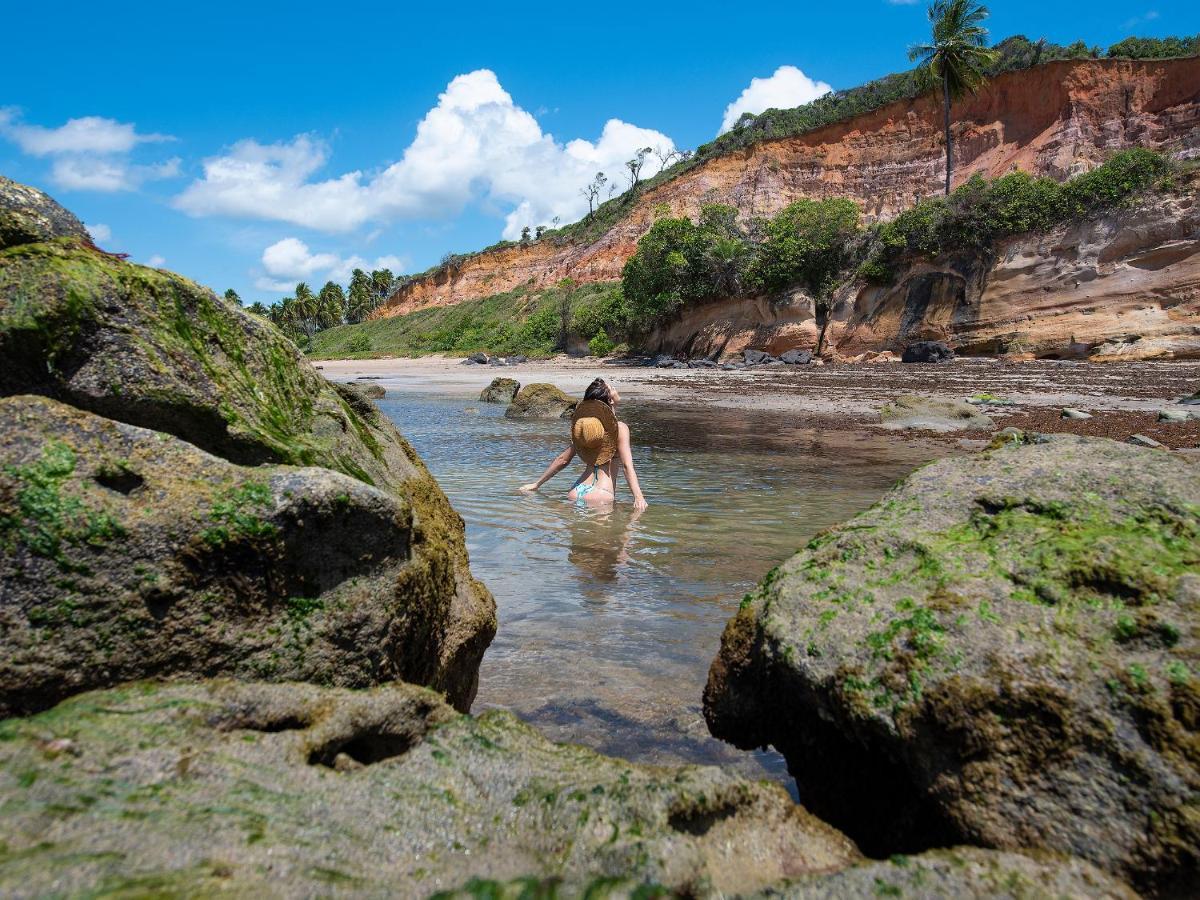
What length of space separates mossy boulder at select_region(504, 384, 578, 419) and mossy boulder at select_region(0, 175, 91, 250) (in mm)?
15723

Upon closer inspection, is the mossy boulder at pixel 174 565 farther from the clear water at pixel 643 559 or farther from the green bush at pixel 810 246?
the green bush at pixel 810 246

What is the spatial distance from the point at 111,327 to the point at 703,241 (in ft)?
128

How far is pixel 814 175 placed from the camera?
2224 inches

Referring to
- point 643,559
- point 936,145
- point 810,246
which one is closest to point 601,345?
point 810,246

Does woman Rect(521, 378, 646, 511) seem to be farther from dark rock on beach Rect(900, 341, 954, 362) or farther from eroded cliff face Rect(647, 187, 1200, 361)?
eroded cliff face Rect(647, 187, 1200, 361)

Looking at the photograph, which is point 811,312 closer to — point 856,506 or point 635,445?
point 635,445

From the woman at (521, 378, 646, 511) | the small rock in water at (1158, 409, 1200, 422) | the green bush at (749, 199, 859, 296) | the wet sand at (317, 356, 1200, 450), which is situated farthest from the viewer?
the green bush at (749, 199, 859, 296)

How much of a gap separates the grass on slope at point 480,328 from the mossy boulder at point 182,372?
45.7 metres

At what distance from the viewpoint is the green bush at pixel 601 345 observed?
45.3 m

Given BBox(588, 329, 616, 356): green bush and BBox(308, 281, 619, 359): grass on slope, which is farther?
BBox(308, 281, 619, 359): grass on slope

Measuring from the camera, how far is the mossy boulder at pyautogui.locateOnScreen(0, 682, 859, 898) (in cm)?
139

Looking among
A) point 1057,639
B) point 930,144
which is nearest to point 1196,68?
point 930,144

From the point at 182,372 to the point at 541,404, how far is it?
16.5 metres

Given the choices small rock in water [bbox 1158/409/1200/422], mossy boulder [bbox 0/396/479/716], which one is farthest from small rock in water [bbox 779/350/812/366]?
mossy boulder [bbox 0/396/479/716]
